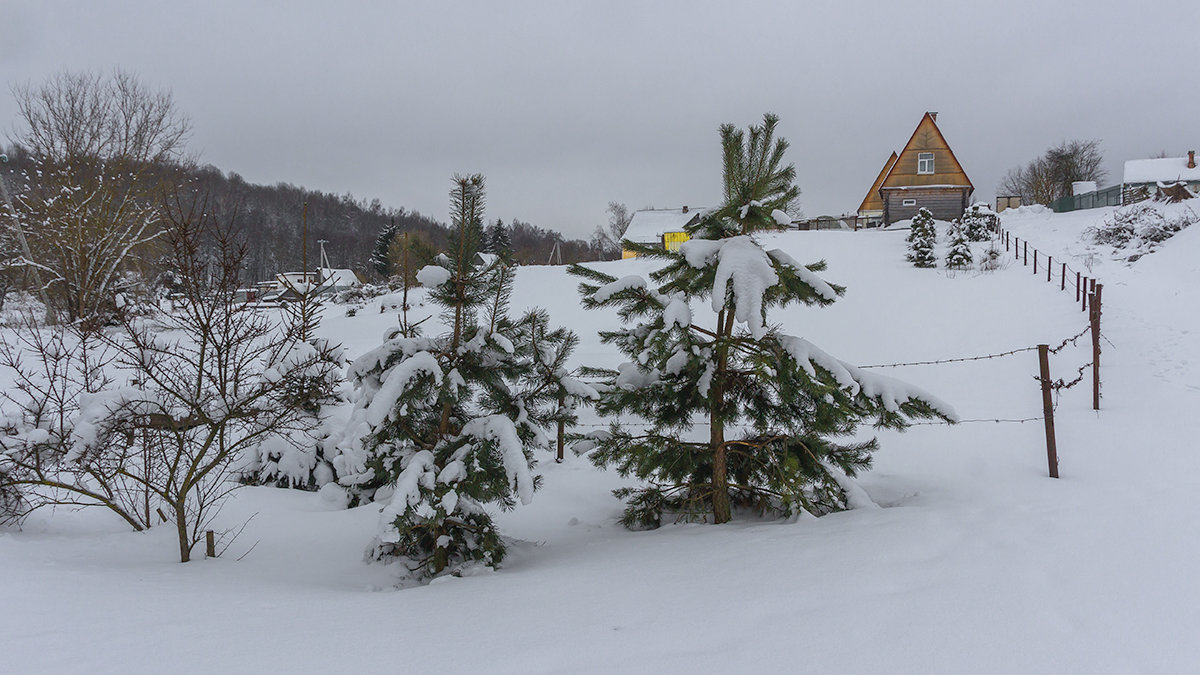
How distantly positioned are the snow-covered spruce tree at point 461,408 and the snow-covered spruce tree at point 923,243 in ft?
66.7

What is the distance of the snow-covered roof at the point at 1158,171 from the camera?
3822 cm

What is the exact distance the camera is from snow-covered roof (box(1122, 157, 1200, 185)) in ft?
125

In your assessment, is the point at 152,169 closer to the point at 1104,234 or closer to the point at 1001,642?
the point at 1001,642

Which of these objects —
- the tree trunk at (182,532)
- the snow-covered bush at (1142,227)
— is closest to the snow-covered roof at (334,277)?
the tree trunk at (182,532)

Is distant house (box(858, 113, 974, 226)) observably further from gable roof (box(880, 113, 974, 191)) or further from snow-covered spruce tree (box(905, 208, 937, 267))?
snow-covered spruce tree (box(905, 208, 937, 267))

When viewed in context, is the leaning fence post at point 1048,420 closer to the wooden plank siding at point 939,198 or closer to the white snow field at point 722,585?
the white snow field at point 722,585

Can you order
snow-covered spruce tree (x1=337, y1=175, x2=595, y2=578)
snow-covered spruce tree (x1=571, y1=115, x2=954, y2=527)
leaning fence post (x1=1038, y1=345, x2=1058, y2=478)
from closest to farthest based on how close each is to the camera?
snow-covered spruce tree (x1=337, y1=175, x2=595, y2=578)
snow-covered spruce tree (x1=571, y1=115, x2=954, y2=527)
leaning fence post (x1=1038, y1=345, x2=1058, y2=478)

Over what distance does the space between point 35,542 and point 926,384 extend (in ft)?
42.0

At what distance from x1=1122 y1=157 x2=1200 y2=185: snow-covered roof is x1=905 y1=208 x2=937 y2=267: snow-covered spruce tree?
2967 centimetres

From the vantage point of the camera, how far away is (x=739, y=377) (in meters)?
4.74

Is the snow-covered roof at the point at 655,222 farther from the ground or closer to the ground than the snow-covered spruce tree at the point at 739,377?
farther from the ground

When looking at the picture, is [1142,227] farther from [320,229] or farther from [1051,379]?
[320,229]

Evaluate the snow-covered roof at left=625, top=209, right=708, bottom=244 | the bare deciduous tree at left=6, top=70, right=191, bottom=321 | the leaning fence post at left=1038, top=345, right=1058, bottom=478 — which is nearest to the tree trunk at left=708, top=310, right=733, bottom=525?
the leaning fence post at left=1038, top=345, right=1058, bottom=478

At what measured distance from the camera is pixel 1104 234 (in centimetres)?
1995
